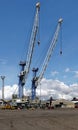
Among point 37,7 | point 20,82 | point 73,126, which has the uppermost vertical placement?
point 37,7

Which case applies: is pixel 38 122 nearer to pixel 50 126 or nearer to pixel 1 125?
pixel 50 126

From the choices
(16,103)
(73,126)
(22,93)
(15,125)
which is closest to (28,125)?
(15,125)

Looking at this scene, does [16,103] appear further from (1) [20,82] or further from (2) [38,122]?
(2) [38,122]

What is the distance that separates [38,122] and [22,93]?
14405 centimetres

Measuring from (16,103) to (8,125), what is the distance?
430 feet

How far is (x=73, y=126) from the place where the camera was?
160 ft

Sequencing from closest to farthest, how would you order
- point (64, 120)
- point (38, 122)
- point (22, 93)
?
1. point (38, 122)
2. point (64, 120)
3. point (22, 93)

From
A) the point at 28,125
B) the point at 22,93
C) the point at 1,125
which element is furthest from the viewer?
the point at 22,93

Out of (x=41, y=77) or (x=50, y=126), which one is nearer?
(x=50, y=126)

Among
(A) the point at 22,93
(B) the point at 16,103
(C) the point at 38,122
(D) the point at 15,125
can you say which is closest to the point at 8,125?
(D) the point at 15,125

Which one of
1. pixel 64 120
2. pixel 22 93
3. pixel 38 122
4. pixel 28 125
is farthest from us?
pixel 22 93

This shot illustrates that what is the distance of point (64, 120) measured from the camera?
52906 millimetres

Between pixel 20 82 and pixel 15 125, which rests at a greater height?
pixel 20 82

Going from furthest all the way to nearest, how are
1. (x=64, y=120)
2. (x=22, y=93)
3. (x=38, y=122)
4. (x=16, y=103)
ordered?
(x=22, y=93), (x=16, y=103), (x=64, y=120), (x=38, y=122)
